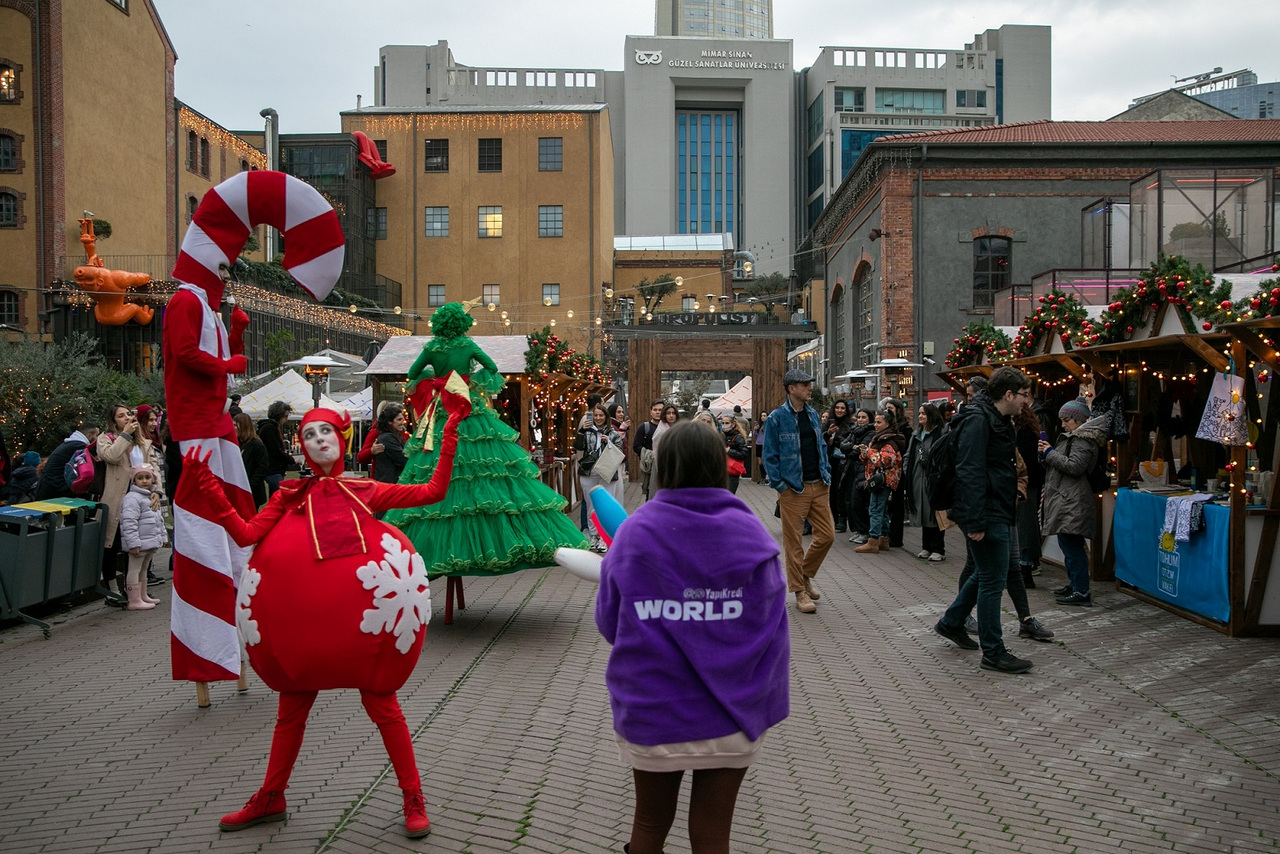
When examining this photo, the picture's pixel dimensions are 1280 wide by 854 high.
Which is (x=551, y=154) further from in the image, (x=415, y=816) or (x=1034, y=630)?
(x=415, y=816)

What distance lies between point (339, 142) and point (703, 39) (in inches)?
1969

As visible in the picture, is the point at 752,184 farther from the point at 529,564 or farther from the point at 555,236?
the point at 529,564

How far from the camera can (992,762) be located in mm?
4980

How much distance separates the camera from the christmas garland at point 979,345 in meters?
14.0

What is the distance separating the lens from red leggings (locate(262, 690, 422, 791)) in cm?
393

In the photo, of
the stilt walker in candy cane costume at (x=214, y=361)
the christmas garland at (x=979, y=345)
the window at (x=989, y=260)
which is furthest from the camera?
the window at (x=989, y=260)

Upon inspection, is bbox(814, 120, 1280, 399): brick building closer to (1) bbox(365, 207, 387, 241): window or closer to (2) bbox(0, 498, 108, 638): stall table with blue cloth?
(2) bbox(0, 498, 108, 638): stall table with blue cloth

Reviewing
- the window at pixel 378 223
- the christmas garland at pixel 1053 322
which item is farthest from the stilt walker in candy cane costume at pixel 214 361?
the window at pixel 378 223

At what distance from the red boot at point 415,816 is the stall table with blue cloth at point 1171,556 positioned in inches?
254

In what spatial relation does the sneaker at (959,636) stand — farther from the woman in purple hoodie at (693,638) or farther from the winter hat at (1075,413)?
the woman in purple hoodie at (693,638)

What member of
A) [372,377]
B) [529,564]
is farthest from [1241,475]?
[372,377]

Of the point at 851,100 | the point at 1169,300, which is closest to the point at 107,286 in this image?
the point at 1169,300

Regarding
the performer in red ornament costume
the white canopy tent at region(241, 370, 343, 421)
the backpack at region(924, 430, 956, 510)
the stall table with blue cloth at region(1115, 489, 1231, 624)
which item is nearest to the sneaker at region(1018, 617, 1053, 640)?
the backpack at region(924, 430, 956, 510)

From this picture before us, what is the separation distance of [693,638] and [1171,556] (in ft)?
23.7
